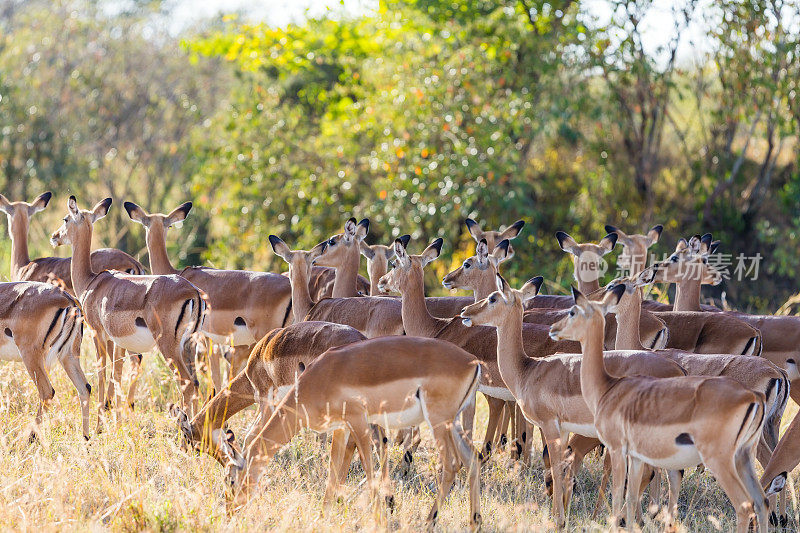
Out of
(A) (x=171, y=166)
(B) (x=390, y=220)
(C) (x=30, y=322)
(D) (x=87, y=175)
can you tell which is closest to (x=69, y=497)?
(C) (x=30, y=322)

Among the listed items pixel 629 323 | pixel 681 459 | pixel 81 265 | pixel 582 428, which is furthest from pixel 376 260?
pixel 681 459

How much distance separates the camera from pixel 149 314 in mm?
6684

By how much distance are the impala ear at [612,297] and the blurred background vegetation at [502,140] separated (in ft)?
18.8

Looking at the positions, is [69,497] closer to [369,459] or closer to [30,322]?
[369,459]

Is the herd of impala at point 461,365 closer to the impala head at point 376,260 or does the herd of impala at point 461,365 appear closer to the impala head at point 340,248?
the impala head at point 340,248

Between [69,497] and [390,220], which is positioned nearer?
[69,497]

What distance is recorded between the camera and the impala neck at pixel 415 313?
21.6 feet

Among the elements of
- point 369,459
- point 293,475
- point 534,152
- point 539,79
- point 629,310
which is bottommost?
point 293,475

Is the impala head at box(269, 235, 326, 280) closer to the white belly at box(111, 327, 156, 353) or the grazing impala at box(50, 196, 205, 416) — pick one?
the grazing impala at box(50, 196, 205, 416)

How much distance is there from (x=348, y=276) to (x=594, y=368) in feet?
11.0

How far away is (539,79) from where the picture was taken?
12.0 meters

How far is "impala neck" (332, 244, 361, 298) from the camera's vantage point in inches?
311

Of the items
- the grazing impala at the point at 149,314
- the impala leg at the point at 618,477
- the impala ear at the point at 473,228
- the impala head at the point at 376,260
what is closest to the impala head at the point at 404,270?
the impala ear at the point at 473,228

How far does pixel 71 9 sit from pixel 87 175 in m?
6.98
